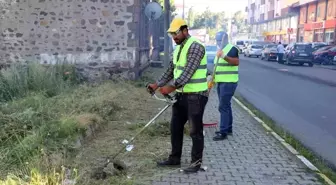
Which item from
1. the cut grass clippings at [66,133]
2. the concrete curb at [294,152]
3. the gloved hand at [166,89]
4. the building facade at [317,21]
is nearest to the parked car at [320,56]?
the building facade at [317,21]

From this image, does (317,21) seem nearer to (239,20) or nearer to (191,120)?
(191,120)

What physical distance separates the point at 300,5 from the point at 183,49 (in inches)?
2058

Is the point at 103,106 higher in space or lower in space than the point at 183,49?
lower

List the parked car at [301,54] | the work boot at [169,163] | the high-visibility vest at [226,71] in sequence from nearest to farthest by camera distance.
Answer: the work boot at [169,163]
the high-visibility vest at [226,71]
the parked car at [301,54]

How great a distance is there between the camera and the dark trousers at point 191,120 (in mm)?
5242

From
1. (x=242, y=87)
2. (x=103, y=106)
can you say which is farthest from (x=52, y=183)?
(x=242, y=87)

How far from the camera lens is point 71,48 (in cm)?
1359

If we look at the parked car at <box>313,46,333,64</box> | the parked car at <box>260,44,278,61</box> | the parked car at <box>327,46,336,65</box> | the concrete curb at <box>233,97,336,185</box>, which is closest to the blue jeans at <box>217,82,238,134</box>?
the concrete curb at <box>233,97,336,185</box>

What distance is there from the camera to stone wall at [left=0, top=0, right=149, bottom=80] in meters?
13.2

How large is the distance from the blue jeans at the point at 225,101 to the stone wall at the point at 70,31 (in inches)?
286

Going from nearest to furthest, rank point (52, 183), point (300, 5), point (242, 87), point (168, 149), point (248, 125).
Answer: point (52, 183) < point (168, 149) < point (248, 125) < point (242, 87) < point (300, 5)

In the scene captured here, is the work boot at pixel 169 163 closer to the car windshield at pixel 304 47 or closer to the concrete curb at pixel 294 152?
the concrete curb at pixel 294 152

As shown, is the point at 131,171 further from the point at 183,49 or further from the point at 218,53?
the point at 218,53

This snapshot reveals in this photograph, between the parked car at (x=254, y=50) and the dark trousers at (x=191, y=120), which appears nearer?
the dark trousers at (x=191, y=120)
